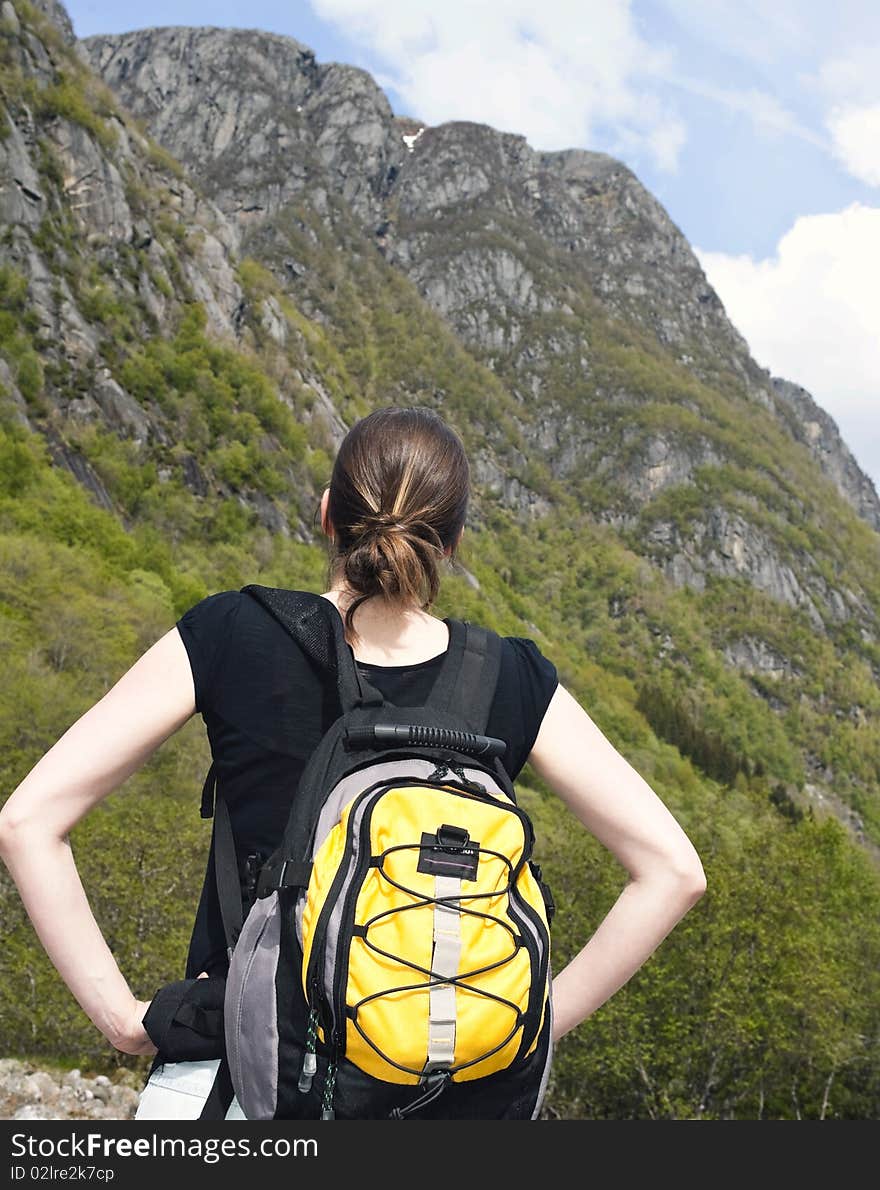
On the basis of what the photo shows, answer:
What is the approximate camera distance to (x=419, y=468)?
92.7 inches

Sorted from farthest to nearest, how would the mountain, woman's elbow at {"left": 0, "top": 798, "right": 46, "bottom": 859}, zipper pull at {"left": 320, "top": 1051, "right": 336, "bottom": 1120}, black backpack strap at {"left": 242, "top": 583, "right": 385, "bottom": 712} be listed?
the mountain < black backpack strap at {"left": 242, "top": 583, "right": 385, "bottom": 712} < woman's elbow at {"left": 0, "top": 798, "right": 46, "bottom": 859} < zipper pull at {"left": 320, "top": 1051, "right": 336, "bottom": 1120}

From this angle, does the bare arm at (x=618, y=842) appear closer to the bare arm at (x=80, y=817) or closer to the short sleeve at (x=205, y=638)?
the short sleeve at (x=205, y=638)

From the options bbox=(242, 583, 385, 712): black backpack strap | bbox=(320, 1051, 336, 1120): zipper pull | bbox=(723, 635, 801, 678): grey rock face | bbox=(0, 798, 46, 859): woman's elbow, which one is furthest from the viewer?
bbox=(723, 635, 801, 678): grey rock face

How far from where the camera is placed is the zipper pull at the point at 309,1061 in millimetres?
1859

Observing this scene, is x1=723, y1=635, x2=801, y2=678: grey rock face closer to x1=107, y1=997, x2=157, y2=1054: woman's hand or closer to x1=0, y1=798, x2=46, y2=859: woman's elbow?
x1=107, y1=997, x2=157, y2=1054: woman's hand

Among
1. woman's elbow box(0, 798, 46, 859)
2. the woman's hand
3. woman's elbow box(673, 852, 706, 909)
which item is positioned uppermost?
woman's elbow box(673, 852, 706, 909)

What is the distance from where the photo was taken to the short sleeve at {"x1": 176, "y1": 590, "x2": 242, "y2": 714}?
7.16 ft

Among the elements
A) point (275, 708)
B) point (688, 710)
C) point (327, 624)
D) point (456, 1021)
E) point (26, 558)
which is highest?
point (327, 624)

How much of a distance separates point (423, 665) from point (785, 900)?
30.0 metres

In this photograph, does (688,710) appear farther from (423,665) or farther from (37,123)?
(423,665)

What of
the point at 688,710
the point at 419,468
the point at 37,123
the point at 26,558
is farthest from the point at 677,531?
the point at 419,468

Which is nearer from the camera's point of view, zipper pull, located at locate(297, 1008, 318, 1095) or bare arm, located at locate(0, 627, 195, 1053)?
zipper pull, located at locate(297, 1008, 318, 1095)

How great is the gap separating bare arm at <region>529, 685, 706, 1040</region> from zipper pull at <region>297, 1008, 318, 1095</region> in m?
0.71

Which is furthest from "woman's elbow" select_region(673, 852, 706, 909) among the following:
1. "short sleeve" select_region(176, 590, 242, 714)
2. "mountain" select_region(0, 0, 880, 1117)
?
"mountain" select_region(0, 0, 880, 1117)
